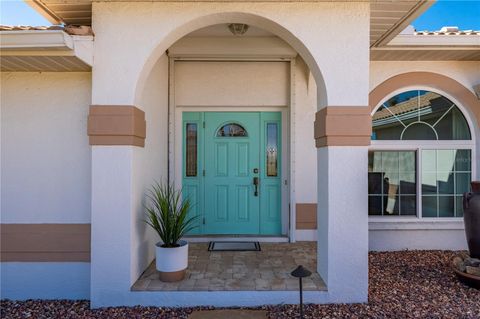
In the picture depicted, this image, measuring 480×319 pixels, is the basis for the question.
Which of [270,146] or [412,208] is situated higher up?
[270,146]

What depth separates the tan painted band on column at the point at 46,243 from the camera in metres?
3.79

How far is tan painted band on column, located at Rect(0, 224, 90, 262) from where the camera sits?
12.4 ft

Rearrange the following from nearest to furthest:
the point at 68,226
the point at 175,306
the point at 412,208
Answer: the point at 175,306 → the point at 68,226 → the point at 412,208

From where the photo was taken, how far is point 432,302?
3.52 metres

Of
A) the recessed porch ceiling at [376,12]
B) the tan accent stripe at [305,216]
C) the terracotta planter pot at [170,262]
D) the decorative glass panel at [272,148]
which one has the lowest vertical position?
the terracotta planter pot at [170,262]

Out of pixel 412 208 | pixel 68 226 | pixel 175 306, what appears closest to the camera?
pixel 175 306

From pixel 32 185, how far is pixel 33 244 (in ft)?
2.32

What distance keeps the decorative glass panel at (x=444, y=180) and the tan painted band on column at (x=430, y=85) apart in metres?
0.74

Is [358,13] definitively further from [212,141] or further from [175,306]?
[175,306]

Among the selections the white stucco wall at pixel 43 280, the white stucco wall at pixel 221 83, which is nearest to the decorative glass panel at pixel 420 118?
the white stucco wall at pixel 221 83

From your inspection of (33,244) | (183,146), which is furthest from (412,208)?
(33,244)

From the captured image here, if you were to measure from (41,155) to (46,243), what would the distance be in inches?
41.7

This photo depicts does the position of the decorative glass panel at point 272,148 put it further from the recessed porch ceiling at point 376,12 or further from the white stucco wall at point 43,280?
the white stucco wall at point 43,280

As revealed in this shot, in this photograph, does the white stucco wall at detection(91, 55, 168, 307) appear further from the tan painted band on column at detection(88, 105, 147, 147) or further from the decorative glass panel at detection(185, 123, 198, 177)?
the decorative glass panel at detection(185, 123, 198, 177)
